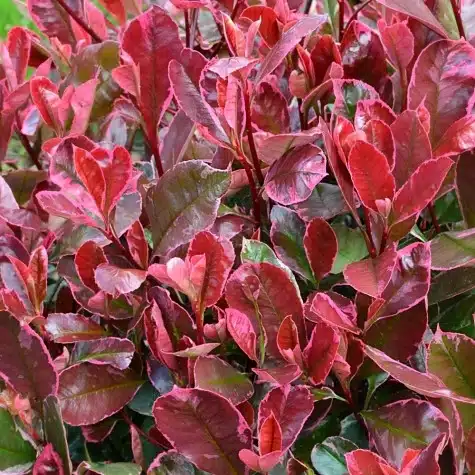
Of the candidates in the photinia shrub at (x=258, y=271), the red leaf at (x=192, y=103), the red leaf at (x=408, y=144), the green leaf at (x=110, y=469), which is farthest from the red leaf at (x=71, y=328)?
the red leaf at (x=408, y=144)

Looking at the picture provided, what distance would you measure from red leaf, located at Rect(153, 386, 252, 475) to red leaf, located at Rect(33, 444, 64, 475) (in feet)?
0.35

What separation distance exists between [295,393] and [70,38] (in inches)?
26.4

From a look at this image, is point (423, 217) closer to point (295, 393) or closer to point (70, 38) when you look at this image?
point (295, 393)

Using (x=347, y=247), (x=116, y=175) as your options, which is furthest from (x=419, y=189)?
(x=116, y=175)

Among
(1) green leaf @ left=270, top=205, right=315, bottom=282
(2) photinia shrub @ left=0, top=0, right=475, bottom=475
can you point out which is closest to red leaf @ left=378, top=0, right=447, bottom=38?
(2) photinia shrub @ left=0, top=0, right=475, bottom=475

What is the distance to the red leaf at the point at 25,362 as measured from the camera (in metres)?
0.59

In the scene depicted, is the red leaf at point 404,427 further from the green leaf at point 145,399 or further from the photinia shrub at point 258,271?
the green leaf at point 145,399

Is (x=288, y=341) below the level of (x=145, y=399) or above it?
above

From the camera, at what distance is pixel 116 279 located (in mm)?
570

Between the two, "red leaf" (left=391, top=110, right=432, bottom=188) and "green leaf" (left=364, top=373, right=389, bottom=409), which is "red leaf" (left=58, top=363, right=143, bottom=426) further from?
"red leaf" (left=391, top=110, right=432, bottom=188)

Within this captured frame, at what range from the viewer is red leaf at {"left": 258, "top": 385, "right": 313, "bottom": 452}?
52cm

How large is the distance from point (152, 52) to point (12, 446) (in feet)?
1.31

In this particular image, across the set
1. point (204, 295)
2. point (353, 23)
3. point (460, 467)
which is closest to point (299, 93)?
point (353, 23)

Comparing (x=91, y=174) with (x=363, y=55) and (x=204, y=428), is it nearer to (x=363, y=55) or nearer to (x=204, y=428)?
(x=204, y=428)
